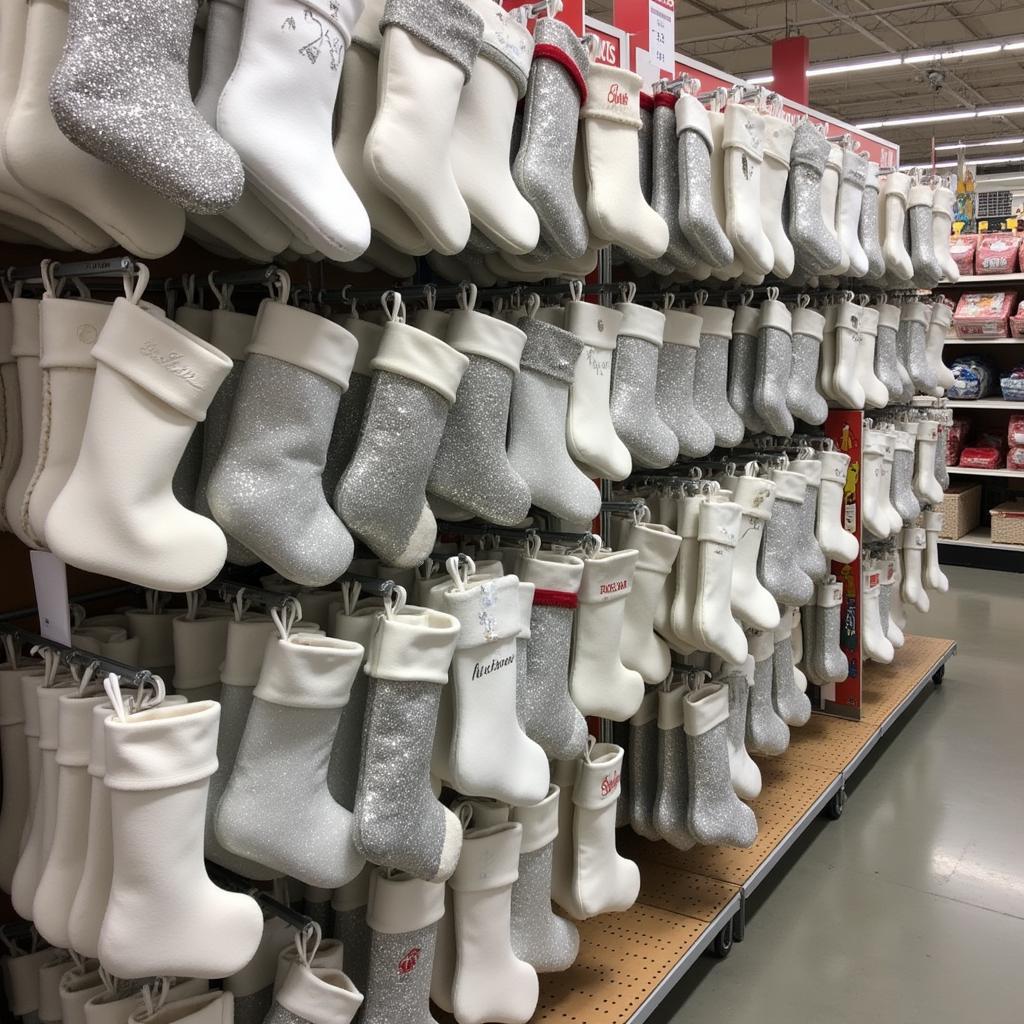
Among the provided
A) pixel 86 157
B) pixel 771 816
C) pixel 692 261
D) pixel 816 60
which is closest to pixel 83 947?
pixel 86 157

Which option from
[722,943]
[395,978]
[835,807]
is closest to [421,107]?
[395,978]

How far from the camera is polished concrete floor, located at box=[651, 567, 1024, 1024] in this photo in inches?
85.0

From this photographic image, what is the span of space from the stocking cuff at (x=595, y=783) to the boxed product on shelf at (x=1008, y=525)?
17.1 ft

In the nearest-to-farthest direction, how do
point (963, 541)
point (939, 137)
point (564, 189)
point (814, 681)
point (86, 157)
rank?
point (86, 157)
point (564, 189)
point (814, 681)
point (963, 541)
point (939, 137)

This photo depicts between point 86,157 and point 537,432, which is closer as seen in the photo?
point 86,157

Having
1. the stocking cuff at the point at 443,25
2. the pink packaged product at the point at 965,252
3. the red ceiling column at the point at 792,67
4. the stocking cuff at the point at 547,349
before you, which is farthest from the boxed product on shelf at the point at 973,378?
the stocking cuff at the point at 443,25

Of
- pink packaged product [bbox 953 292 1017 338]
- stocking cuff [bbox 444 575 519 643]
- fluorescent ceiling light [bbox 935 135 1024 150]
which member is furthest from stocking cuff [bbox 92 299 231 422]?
fluorescent ceiling light [bbox 935 135 1024 150]

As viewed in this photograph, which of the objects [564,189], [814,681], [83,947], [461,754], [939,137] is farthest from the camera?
[939,137]

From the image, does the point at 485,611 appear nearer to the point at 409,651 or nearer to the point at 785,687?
the point at 409,651

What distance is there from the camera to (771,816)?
271 centimetres

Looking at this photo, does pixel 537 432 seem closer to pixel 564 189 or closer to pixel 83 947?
pixel 564 189

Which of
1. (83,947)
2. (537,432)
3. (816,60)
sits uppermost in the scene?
(816,60)

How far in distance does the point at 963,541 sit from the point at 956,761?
11.2 feet

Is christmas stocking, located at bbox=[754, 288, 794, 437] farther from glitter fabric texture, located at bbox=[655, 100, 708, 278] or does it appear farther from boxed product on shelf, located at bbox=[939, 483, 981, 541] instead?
boxed product on shelf, located at bbox=[939, 483, 981, 541]
